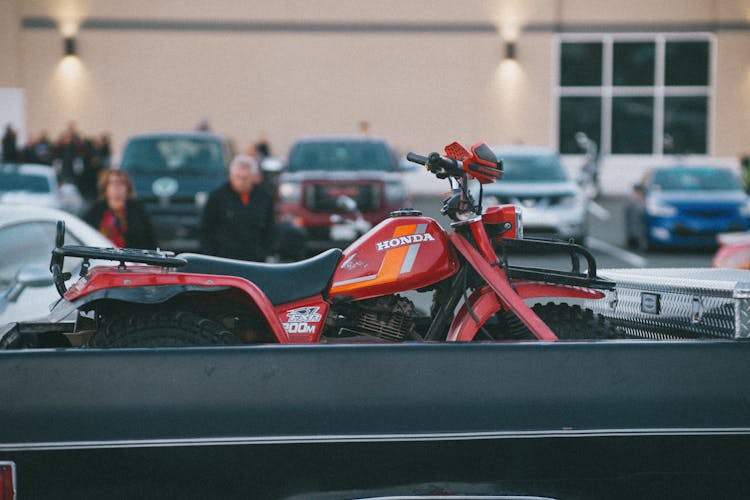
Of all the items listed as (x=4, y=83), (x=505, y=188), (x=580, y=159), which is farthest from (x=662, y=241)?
(x=4, y=83)

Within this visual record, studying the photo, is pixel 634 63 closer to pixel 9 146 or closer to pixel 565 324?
pixel 9 146

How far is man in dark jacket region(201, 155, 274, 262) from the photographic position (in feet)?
29.4

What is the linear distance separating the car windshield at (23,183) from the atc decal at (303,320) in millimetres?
14044

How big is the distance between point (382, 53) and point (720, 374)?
94.0ft

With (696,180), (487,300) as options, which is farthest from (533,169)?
(487,300)

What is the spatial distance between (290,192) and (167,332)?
1157 centimetres

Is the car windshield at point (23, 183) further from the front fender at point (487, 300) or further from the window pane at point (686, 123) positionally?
the window pane at point (686, 123)

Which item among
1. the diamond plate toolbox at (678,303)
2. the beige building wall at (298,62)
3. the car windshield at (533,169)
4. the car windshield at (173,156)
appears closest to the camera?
the diamond plate toolbox at (678,303)

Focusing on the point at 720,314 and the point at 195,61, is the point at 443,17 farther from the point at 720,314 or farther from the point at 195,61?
the point at 720,314

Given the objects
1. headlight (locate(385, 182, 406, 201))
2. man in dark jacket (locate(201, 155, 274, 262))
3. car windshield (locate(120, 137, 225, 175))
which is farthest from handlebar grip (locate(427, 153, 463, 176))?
car windshield (locate(120, 137, 225, 175))

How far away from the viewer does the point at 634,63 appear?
1265 inches

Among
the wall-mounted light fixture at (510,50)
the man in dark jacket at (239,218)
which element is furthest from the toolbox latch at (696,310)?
the wall-mounted light fixture at (510,50)

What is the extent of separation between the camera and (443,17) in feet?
102

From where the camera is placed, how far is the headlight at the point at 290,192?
15.0 metres
